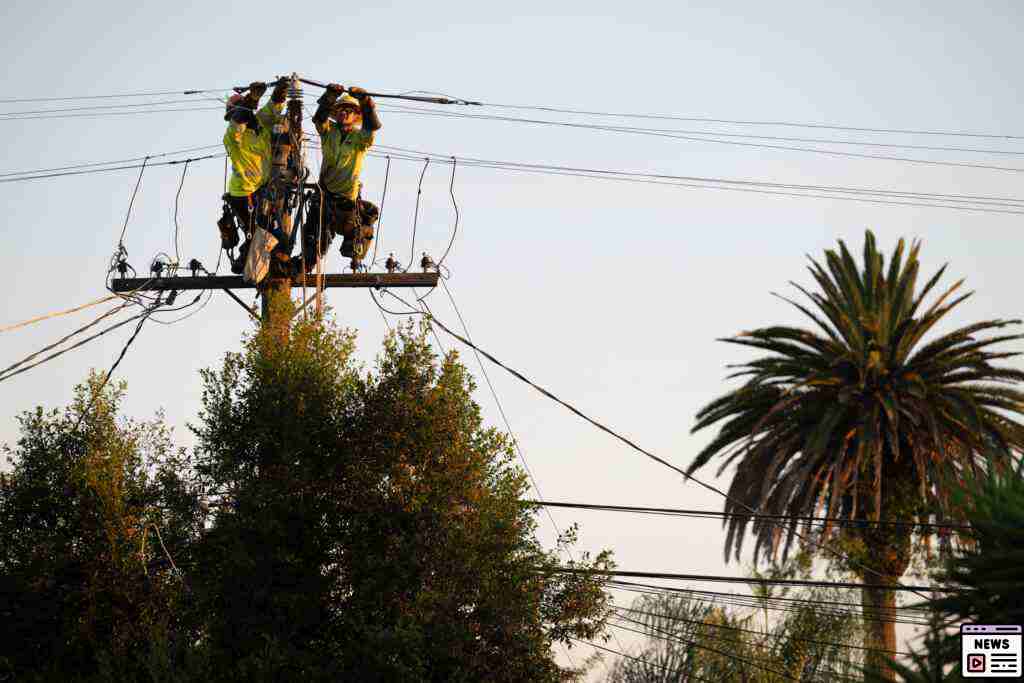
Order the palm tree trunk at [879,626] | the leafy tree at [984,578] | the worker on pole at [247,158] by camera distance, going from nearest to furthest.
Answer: the leafy tree at [984,578] → the worker on pole at [247,158] → the palm tree trunk at [879,626]

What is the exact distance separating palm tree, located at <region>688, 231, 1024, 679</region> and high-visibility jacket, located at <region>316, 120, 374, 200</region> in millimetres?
13376

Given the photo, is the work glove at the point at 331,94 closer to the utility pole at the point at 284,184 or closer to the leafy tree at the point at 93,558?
the utility pole at the point at 284,184

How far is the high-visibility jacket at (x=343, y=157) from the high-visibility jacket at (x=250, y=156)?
3.63ft

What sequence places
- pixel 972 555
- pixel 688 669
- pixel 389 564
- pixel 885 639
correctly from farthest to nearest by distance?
pixel 688 669 → pixel 885 639 → pixel 389 564 → pixel 972 555

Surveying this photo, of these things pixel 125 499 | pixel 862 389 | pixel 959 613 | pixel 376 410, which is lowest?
pixel 959 613

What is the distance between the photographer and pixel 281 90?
24.8 metres

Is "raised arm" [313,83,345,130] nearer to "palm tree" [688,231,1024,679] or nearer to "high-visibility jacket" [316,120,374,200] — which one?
"high-visibility jacket" [316,120,374,200]

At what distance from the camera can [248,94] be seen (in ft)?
83.1

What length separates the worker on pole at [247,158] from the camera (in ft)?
82.6

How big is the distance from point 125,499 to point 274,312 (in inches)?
164

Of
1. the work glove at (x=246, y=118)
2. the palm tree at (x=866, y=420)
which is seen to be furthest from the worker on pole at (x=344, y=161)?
the palm tree at (x=866, y=420)

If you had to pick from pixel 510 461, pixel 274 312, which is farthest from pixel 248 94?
pixel 510 461

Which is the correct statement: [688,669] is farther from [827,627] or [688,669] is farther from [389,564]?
[389,564]

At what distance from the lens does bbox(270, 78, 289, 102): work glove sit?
2480 centimetres
